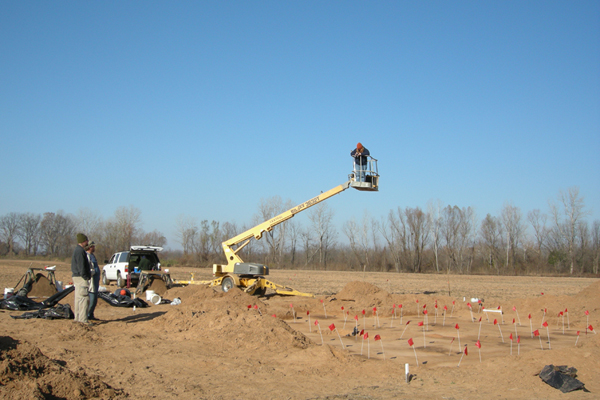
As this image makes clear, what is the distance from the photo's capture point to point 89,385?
509cm

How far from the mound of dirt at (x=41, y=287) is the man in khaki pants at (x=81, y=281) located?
20.3ft

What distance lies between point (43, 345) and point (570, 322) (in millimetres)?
14077

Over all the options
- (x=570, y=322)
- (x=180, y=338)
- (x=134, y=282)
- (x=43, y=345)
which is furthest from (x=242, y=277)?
(x=570, y=322)

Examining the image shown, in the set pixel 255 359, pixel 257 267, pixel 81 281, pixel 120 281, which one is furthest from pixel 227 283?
pixel 255 359

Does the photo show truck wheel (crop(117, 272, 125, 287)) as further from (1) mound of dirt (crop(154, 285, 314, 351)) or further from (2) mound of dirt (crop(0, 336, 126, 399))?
(2) mound of dirt (crop(0, 336, 126, 399))

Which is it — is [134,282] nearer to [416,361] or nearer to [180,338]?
[180,338]

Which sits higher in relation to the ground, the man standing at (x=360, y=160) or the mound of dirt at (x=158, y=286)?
the man standing at (x=360, y=160)

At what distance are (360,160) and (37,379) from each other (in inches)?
509

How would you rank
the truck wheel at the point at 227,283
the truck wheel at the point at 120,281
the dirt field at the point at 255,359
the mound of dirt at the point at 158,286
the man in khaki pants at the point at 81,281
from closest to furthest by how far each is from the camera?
the dirt field at the point at 255,359 → the man in khaki pants at the point at 81,281 → the mound of dirt at the point at 158,286 → the truck wheel at the point at 227,283 → the truck wheel at the point at 120,281

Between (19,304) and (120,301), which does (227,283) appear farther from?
(19,304)

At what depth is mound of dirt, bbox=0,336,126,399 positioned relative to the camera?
4.57 m

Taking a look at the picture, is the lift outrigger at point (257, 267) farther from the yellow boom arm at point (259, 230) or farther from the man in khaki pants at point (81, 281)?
the man in khaki pants at point (81, 281)

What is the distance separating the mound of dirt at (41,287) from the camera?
47.6 ft

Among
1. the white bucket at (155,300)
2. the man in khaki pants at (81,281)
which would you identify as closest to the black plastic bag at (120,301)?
the white bucket at (155,300)
